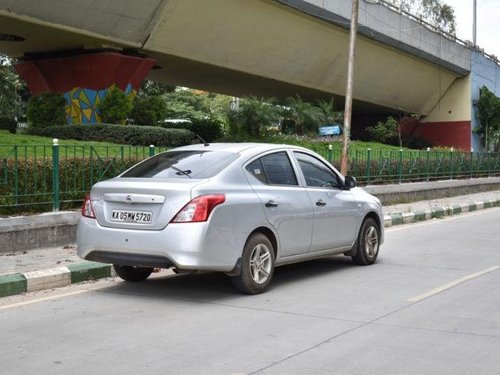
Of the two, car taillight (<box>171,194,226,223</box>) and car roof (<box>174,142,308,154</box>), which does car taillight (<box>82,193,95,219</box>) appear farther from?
car roof (<box>174,142,308,154</box>)

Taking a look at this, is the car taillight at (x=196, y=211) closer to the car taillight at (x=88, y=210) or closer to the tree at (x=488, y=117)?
the car taillight at (x=88, y=210)

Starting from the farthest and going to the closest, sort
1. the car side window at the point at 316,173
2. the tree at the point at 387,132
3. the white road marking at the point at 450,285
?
the tree at the point at 387,132 → the car side window at the point at 316,173 → the white road marking at the point at 450,285

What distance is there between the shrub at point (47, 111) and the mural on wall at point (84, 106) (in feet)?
0.85

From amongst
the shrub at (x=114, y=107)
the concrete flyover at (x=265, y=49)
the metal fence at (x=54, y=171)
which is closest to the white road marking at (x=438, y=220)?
the metal fence at (x=54, y=171)

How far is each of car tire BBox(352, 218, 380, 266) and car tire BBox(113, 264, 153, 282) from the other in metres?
2.91

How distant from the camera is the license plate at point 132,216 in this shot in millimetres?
6348

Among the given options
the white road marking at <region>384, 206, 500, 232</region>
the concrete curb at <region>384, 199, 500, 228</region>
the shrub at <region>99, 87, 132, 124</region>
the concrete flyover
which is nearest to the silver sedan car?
the white road marking at <region>384, 206, 500, 232</region>

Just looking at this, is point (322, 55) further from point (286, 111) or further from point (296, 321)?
point (296, 321)

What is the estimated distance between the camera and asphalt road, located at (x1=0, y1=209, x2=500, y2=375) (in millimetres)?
4578

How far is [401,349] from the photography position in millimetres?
4914

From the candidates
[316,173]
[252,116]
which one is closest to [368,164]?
[252,116]

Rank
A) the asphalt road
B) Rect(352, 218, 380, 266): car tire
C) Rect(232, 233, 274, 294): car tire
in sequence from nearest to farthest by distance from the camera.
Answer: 1. the asphalt road
2. Rect(232, 233, 274, 294): car tire
3. Rect(352, 218, 380, 266): car tire

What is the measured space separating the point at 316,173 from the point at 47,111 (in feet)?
51.4

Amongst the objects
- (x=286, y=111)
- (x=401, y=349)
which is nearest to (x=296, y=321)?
(x=401, y=349)
